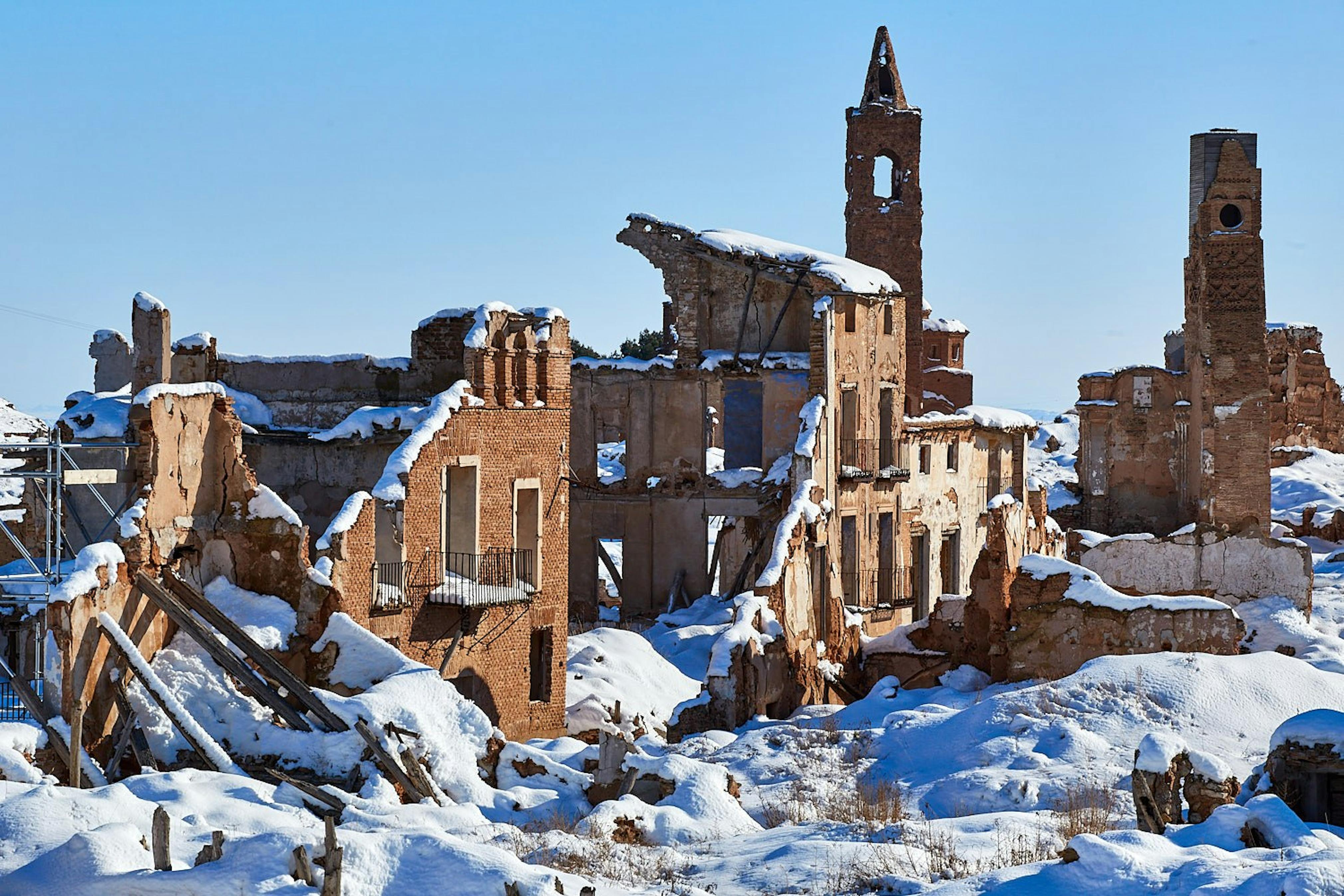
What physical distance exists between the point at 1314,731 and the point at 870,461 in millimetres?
19064

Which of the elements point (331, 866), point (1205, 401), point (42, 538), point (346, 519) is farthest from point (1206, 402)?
point (331, 866)

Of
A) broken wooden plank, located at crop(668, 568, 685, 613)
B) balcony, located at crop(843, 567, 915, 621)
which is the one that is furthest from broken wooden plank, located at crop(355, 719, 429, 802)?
balcony, located at crop(843, 567, 915, 621)

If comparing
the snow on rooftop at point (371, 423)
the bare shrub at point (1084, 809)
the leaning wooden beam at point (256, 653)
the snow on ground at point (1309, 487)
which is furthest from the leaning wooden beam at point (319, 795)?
the snow on ground at point (1309, 487)

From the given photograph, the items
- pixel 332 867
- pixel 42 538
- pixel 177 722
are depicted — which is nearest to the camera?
pixel 332 867

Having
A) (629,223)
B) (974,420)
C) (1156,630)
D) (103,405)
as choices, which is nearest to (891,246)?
(974,420)

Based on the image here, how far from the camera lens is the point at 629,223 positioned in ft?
120

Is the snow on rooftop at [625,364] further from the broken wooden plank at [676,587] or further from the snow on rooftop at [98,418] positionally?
the snow on rooftop at [98,418]

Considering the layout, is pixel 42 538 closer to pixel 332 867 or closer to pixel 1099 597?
pixel 332 867

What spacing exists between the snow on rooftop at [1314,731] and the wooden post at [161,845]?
10237 mm

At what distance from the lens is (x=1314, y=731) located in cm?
1673

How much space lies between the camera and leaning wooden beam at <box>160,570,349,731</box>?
19.2 meters

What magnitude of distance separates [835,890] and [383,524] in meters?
10.5

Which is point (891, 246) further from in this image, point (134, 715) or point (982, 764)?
point (134, 715)

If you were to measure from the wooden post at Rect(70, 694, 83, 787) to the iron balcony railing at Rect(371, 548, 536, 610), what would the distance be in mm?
6418
